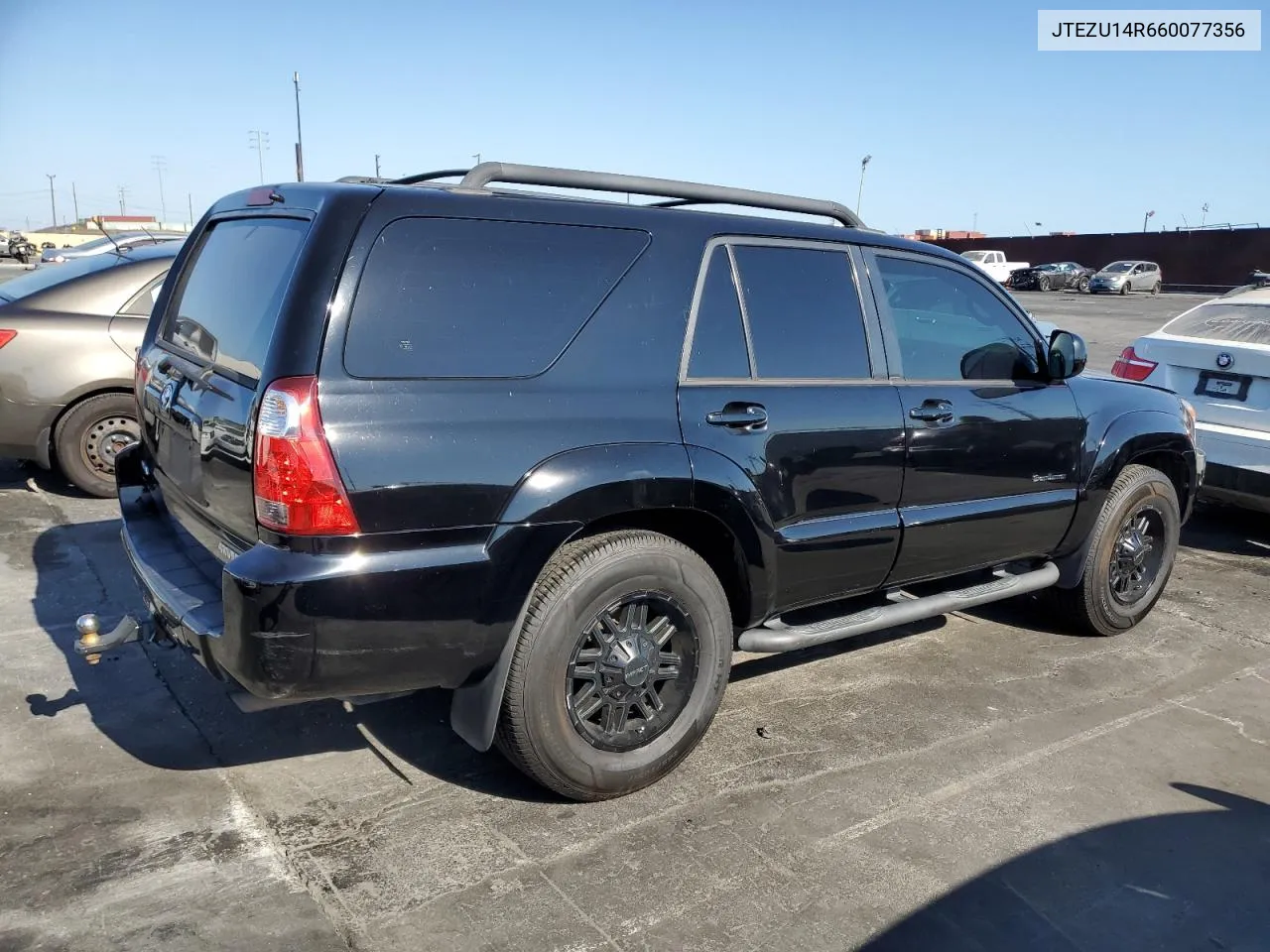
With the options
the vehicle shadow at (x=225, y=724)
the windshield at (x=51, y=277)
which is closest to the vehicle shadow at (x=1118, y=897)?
the vehicle shadow at (x=225, y=724)

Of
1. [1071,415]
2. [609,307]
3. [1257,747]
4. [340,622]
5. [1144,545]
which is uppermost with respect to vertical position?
[609,307]

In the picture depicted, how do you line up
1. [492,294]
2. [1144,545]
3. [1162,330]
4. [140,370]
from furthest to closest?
[1162,330] → [1144,545] → [140,370] → [492,294]

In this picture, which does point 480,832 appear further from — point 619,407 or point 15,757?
point 15,757

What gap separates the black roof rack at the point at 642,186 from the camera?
10.8ft

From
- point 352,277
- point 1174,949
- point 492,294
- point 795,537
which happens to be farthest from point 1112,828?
point 352,277

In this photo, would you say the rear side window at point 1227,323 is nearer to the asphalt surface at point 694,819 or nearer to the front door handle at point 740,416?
the asphalt surface at point 694,819

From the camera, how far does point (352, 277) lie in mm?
2795

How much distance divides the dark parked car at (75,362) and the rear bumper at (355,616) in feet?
12.4

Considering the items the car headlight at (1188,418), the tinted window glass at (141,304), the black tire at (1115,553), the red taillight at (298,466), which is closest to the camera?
the red taillight at (298,466)

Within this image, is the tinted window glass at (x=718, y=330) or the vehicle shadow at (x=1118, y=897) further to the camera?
the tinted window glass at (x=718, y=330)

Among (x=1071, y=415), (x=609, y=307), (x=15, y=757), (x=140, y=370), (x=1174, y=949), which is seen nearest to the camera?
(x=1174, y=949)

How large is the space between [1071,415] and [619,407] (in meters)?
2.49

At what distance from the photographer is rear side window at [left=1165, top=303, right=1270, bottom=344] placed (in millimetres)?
6477

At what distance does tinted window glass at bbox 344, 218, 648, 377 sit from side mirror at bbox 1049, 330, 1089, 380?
2.30 metres
